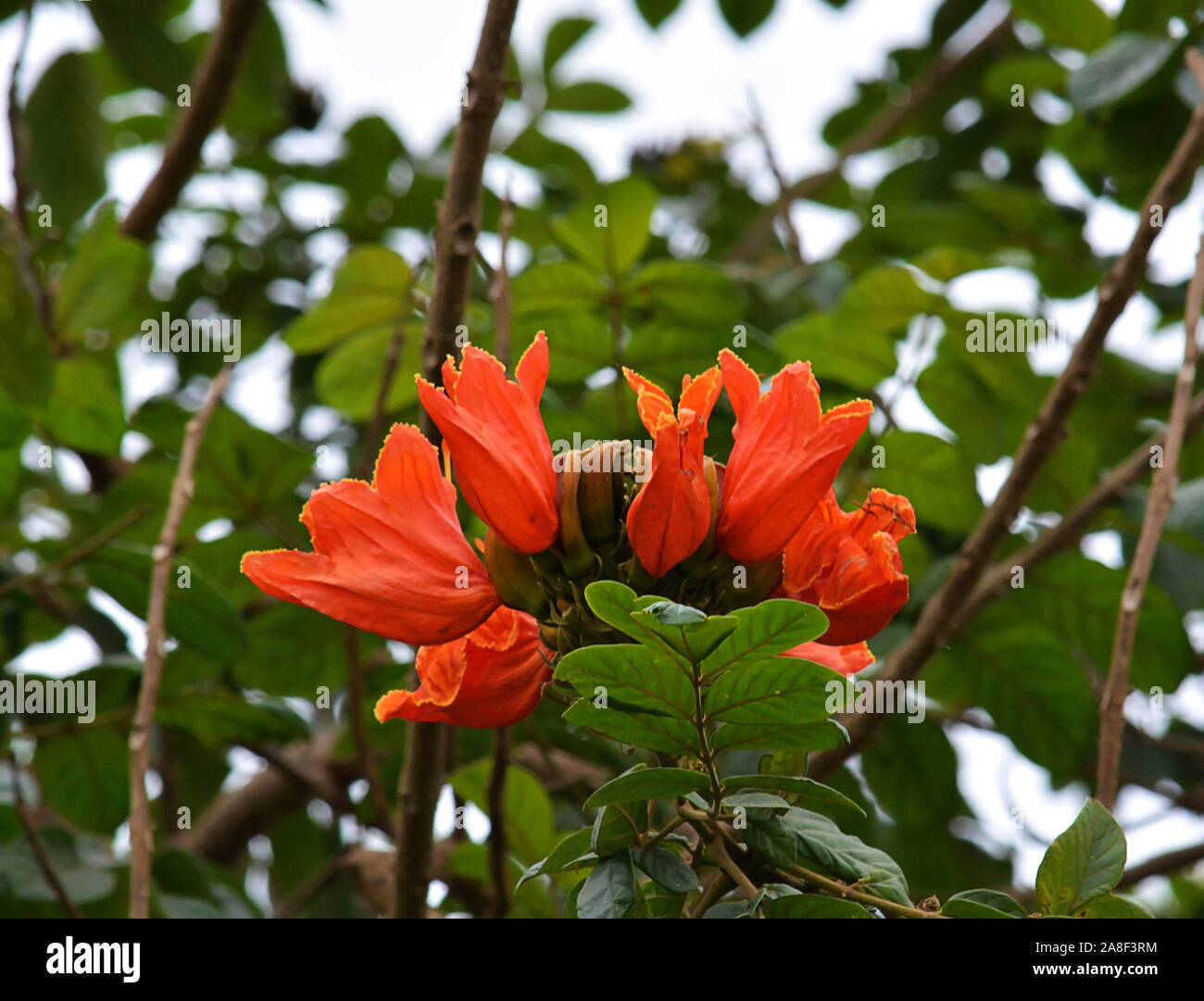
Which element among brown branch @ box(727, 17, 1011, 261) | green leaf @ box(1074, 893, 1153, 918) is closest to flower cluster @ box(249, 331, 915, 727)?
green leaf @ box(1074, 893, 1153, 918)

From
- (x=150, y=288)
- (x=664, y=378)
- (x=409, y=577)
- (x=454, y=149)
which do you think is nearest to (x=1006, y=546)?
(x=664, y=378)

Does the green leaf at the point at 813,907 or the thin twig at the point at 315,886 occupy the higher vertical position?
the green leaf at the point at 813,907

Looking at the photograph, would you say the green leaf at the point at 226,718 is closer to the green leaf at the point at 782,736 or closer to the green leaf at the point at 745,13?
the green leaf at the point at 782,736

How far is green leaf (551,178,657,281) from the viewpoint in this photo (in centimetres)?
244

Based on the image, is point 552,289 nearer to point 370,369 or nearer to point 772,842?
point 370,369

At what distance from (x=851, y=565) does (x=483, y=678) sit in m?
0.42

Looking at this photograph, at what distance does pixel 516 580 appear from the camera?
53.5 inches

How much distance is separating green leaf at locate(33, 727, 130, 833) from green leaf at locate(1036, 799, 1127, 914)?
186cm

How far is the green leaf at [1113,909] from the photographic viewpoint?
4.12 feet

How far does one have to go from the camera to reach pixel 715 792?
1.24 meters

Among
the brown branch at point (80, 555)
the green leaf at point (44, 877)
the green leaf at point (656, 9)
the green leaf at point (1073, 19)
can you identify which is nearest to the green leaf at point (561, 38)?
the green leaf at point (656, 9)

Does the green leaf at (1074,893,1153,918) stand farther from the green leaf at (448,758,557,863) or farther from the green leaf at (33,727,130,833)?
the green leaf at (33,727,130,833)

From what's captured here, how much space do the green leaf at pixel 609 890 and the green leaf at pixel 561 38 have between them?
3616 mm
